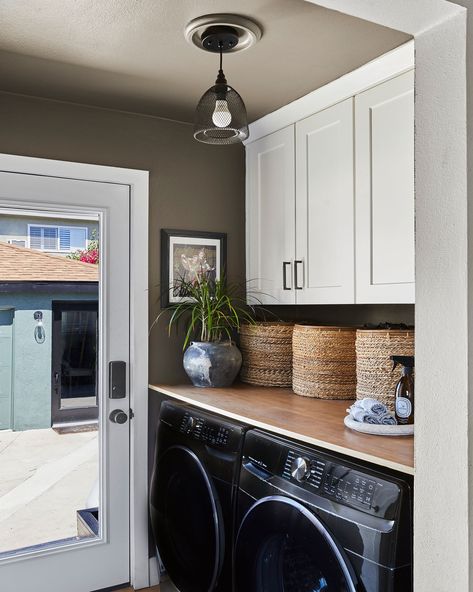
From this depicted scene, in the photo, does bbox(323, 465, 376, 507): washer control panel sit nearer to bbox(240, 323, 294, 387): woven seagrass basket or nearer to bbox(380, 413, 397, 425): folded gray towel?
bbox(380, 413, 397, 425): folded gray towel

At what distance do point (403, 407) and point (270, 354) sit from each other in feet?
3.22

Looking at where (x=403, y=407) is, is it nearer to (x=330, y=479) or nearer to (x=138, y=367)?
(x=330, y=479)

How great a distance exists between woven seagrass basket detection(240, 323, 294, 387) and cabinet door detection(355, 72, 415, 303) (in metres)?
0.53

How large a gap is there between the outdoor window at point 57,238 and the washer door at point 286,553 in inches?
57.7

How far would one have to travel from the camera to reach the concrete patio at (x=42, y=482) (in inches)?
102

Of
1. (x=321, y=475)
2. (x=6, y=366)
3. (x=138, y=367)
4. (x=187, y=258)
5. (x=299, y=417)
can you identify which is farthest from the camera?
(x=187, y=258)

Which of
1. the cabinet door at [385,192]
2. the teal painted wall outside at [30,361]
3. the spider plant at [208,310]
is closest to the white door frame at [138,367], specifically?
the spider plant at [208,310]

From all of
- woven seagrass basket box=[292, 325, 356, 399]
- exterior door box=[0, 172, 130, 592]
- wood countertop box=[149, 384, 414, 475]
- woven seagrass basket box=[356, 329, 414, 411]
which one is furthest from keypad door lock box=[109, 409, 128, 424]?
woven seagrass basket box=[356, 329, 414, 411]

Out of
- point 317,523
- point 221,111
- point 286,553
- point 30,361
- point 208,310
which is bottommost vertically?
point 286,553

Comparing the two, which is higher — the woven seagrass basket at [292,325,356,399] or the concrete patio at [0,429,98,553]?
the woven seagrass basket at [292,325,356,399]

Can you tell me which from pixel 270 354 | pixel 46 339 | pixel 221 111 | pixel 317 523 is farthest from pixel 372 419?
pixel 46 339

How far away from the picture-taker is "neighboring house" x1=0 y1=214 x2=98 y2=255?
2605mm

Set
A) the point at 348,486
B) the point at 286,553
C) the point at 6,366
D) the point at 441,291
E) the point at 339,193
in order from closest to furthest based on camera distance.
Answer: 1. the point at 441,291
2. the point at 348,486
3. the point at 286,553
4. the point at 339,193
5. the point at 6,366

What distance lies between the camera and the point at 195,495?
2.29m
